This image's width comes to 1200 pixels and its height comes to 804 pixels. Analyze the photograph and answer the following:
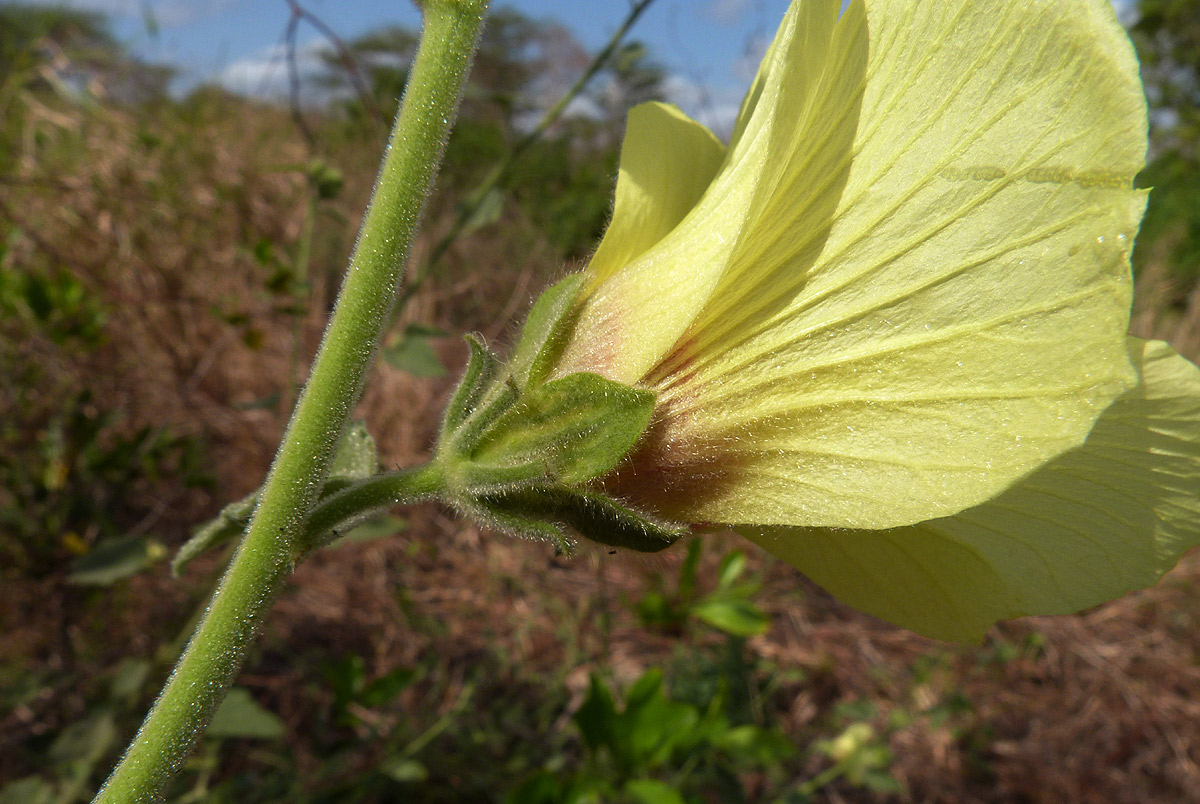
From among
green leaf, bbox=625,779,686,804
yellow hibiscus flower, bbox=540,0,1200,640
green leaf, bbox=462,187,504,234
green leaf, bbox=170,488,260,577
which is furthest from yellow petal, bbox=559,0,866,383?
green leaf, bbox=462,187,504,234

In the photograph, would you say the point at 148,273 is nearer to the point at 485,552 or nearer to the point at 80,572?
the point at 485,552

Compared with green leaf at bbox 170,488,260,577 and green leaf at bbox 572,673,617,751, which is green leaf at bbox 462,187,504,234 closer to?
green leaf at bbox 572,673,617,751

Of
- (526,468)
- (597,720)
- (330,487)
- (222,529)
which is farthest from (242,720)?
(526,468)

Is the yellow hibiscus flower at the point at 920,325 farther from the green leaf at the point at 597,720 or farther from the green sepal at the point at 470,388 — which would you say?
the green leaf at the point at 597,720

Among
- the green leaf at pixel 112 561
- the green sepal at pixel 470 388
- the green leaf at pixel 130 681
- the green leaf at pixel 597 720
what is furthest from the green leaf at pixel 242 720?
the green sepal at pixel 470 388

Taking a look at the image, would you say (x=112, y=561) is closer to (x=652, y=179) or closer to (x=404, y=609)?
(x=404, y=609)

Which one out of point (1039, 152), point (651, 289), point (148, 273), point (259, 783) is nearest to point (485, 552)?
point (259, 783)
